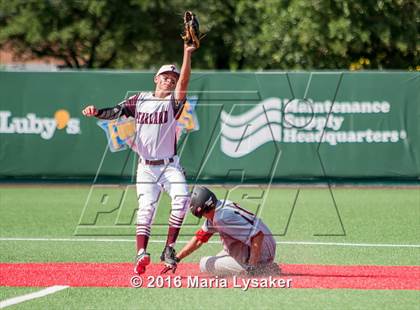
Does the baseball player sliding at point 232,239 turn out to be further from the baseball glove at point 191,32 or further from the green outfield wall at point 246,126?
the green outfield wall at point 246,126

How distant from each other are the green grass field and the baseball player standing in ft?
4.20

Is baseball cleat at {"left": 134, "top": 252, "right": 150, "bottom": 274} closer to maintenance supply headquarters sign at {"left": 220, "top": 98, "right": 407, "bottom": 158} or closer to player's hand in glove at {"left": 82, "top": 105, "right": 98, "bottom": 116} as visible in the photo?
player's hand in glove at {"left": 82, "top": 105, "right": 98, "bottom": 116}

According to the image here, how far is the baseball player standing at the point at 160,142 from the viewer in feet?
33.8

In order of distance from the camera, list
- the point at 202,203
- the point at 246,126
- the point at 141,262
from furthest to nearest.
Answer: the point at 246,126 < the point at 141,262 < the point at 202,203

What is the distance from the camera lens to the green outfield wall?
66.3ft

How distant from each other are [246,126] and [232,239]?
10.4 m

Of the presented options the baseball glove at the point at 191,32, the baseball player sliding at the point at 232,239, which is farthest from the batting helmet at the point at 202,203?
the baseball glove at the point at 191,32

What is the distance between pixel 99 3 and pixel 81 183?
16735 millimetres

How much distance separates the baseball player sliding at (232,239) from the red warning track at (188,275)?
17 centimetres

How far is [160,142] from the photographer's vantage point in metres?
10.4

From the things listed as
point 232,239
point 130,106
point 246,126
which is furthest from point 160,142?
point 246,126

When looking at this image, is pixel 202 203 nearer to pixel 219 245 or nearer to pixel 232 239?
pixel 232 239

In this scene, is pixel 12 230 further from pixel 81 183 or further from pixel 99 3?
pixel 99 3

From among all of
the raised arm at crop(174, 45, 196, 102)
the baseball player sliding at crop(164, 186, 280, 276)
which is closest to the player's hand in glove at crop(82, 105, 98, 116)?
the raised arm at crop(174, 45, 196, 102)
